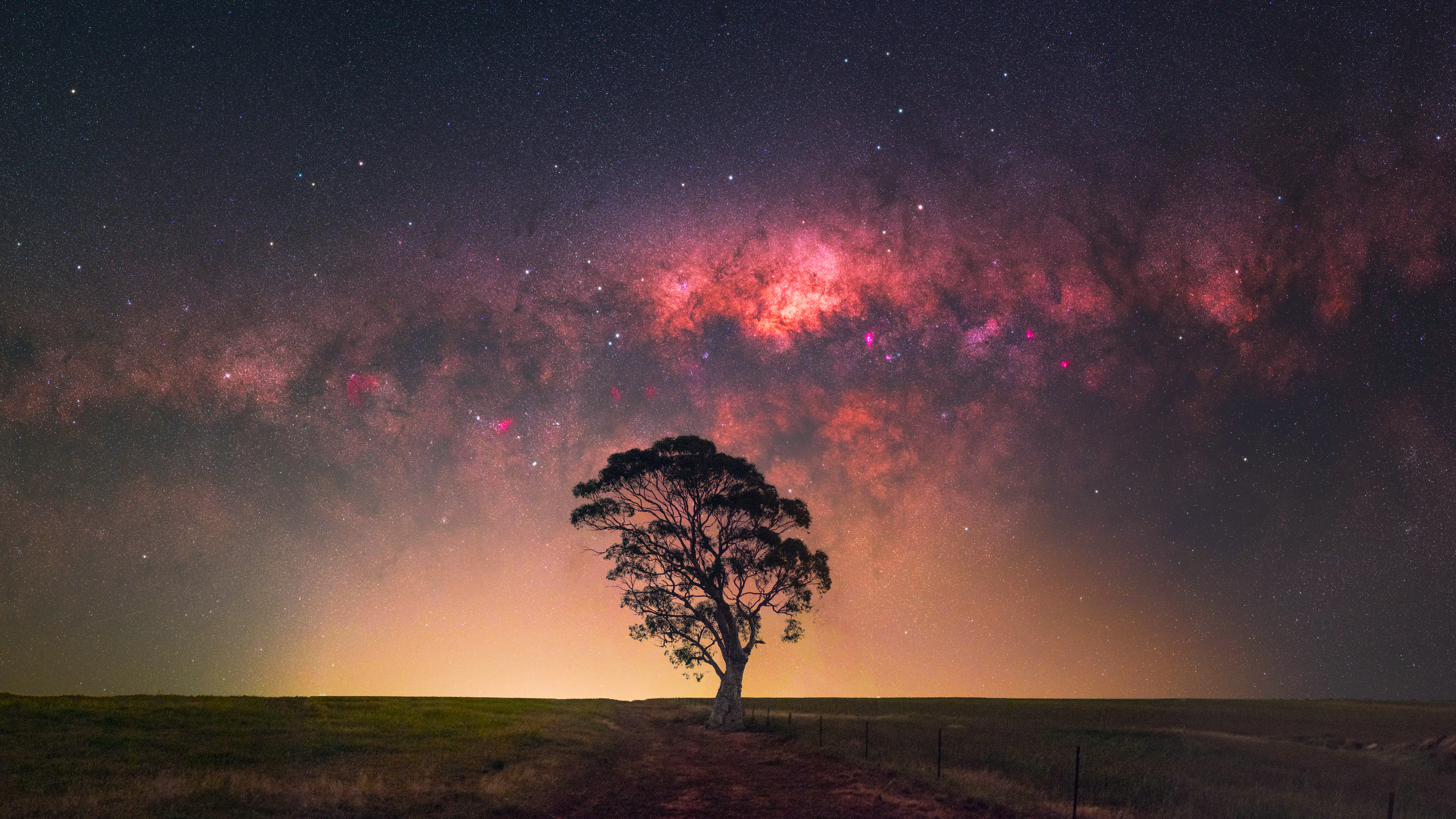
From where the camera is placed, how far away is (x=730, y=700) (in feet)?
130

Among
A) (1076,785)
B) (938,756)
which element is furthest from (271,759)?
(1076,785)

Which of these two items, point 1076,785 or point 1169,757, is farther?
point 1169,757

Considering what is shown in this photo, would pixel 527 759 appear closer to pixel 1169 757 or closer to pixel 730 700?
pixel 730 700

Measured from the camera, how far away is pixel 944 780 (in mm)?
19922

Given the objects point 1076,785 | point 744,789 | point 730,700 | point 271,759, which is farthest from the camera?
point 730,700

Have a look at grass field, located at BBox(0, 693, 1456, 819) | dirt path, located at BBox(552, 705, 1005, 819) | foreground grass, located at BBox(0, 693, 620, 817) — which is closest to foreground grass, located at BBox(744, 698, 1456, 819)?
grass field, located at BBox(0, 693, 1456, 819)

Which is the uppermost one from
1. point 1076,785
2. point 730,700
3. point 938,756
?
point 1076,785

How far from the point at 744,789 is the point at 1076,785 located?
8203 mm

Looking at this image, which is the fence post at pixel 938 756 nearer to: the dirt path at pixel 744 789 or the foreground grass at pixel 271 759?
the dirt path at pixel 744 789

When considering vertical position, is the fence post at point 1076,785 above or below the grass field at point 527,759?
above

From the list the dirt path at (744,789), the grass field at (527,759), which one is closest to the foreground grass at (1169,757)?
the grass field at (527,759)

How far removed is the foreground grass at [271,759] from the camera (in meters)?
16.3

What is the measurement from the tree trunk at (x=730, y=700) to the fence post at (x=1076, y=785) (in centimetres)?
1619

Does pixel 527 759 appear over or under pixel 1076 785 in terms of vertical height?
under
